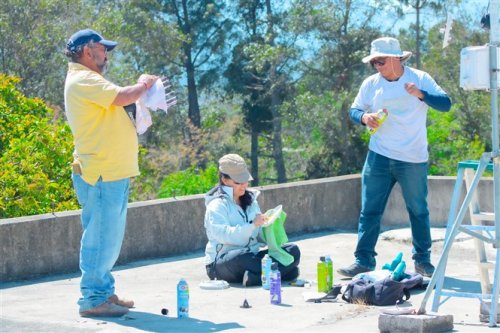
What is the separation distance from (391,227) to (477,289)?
340 centimetres

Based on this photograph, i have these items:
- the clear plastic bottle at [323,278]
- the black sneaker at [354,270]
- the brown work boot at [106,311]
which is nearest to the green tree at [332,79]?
the black sneaker at [354,270]

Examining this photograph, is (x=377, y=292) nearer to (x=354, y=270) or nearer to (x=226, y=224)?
(x=354, y=270)

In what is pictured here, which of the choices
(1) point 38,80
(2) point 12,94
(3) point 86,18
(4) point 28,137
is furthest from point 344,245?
Answer: (3) point 86,18

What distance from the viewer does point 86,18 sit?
32.7 meters

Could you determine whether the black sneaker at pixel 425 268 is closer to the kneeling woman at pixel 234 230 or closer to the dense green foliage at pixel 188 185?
the kneeling woman at pixel 234 230

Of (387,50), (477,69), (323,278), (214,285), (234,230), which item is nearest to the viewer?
(477,69)

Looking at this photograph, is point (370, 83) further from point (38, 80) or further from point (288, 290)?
point (38, 80)

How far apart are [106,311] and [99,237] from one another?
48 centimetres

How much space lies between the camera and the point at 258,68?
3747 centimetres

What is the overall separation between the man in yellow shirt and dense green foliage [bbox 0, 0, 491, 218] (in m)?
16.7

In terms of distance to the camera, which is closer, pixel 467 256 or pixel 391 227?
pixel 467 256

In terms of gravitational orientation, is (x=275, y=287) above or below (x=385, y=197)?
below

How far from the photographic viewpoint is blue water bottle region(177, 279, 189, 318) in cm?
660

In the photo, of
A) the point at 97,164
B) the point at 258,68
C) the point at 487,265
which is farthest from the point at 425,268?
the point at 258,68
